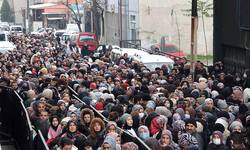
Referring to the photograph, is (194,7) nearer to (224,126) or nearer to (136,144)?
(224,126)

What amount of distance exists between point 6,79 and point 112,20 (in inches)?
1316

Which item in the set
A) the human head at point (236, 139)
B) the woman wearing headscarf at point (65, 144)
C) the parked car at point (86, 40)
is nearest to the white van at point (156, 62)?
the human head at point (236, 139)

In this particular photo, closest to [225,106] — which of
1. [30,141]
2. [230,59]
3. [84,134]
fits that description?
[84,134]

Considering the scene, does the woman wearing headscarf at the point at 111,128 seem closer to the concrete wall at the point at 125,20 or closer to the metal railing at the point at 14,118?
the metal railing at the point at 14,118

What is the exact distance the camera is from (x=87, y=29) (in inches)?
2512

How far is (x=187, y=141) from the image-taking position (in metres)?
7.37

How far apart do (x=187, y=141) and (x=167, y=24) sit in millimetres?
29148

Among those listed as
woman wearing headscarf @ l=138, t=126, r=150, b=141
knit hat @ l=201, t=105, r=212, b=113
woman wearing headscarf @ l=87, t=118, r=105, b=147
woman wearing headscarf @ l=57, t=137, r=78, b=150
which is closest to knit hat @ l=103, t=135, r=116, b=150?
woman wearing headscarf @ l=57, t=137, r=78, b=150

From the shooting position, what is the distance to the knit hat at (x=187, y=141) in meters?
7.34

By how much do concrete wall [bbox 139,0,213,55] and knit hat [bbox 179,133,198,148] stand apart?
28.0m

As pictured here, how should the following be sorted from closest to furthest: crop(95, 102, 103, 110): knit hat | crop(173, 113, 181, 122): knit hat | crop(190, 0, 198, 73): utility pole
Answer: crop(173, 113, 181, 122): knit hat
crop(95, 102, 103, 110): knit hat
crop(190, 0, 198, 73): utility pole

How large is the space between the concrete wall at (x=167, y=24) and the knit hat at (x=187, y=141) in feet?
91.9

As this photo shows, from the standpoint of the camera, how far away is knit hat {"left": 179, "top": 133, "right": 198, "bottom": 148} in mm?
7344

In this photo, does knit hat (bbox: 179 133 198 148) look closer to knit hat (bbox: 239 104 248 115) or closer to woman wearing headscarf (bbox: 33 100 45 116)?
knit hat (bbox: 239 104 248 115)
